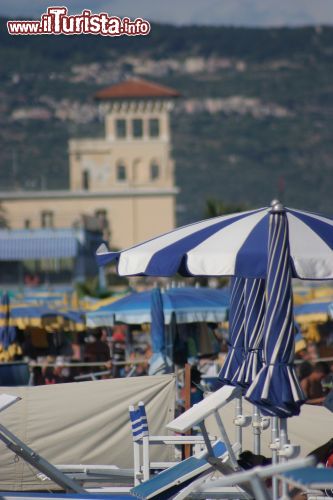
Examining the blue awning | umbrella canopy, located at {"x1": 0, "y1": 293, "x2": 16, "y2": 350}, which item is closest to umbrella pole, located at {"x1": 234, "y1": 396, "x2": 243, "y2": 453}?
umbrella canopy, located at {"x1": 0, "y1": 293, "x2": 16, "y2": 350}

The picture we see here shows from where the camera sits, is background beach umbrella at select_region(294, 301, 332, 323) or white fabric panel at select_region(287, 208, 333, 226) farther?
background beach umbrella at select_region(294, 301, 332, 323)

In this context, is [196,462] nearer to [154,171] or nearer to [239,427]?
[239,427]

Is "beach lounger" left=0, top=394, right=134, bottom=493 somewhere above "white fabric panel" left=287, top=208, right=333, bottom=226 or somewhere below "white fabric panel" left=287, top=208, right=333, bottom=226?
below

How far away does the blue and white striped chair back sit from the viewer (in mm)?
8019

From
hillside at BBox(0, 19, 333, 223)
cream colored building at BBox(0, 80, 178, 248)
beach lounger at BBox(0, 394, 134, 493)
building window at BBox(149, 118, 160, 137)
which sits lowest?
beach lounger at BBox(0, 394, 134, 493)

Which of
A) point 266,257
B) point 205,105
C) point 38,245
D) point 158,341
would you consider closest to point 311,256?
point 266,257

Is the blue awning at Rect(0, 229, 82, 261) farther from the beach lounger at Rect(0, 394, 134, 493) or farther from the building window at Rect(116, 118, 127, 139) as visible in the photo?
the beach lounger at Rect(0, 394, 134, 493)

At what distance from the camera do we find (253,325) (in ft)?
26.8

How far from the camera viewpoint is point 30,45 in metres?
149

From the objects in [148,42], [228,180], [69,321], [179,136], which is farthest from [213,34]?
[69,321]

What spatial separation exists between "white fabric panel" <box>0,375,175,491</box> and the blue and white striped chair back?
3.95 ft

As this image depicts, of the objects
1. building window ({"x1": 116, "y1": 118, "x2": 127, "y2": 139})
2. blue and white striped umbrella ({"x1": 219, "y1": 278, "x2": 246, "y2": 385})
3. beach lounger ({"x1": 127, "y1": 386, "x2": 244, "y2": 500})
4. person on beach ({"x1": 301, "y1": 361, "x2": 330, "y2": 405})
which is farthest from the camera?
building window ({"x1": 116, "y1": 118, "x2": 127, "y2": 139})

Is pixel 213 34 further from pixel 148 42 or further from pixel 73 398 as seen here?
pixel 73 398

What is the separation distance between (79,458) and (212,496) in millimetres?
2381
